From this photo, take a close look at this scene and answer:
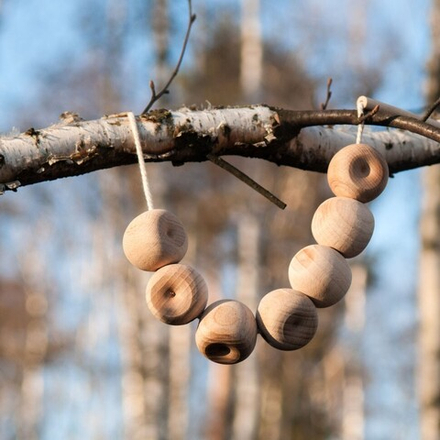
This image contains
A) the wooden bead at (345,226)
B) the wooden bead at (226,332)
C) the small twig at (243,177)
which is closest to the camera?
the wooden bead at (226,332)

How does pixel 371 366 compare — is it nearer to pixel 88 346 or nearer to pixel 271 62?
pixel 88 346

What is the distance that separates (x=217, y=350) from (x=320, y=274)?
0.75 feet

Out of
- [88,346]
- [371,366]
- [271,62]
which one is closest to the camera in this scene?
[271,62]

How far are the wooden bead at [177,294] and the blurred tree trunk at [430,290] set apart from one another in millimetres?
3799

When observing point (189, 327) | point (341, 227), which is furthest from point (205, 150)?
point (189, 327)

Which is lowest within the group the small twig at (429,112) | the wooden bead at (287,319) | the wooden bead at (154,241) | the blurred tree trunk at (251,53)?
the wooden bead at (287,319)

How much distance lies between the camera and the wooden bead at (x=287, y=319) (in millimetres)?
1438

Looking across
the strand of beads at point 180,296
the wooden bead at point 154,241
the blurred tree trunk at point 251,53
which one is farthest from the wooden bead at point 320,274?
the blurred tree trunk at point 251,53

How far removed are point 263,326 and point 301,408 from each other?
51.8 feet

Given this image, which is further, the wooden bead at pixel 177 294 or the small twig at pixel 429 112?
the small twig at pixel 429 112

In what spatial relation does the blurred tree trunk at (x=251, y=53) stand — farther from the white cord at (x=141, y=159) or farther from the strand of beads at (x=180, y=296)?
the strand of beads at (x=180, y=296)

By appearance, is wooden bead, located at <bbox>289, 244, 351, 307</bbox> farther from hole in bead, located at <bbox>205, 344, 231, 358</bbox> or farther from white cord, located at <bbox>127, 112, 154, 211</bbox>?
white cord, located at <bbox>127, 112, 154, 211</bbox>

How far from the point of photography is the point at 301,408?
16734mm

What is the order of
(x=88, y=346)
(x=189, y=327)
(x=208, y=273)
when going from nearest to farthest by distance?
(x=189, y=327)
(x=208, y=273)
(x=88, y=346)
